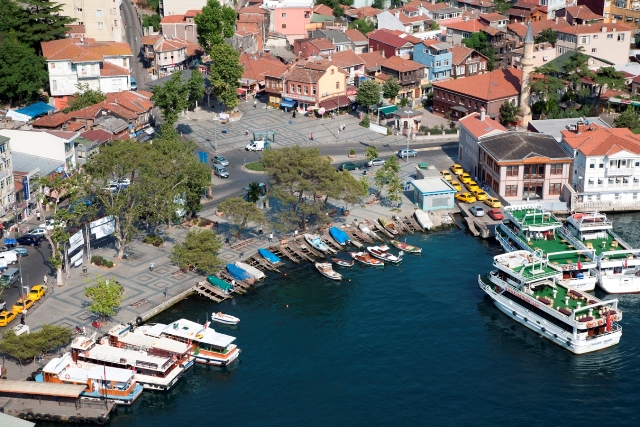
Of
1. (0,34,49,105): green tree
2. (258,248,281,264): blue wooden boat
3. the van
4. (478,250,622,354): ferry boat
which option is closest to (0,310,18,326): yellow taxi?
(258,248,281,264): blue wooden boat

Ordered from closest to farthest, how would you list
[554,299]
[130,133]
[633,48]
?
[554,299]
[130,133]
[633,48]

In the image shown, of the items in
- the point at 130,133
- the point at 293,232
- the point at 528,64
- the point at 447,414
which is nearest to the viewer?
the point at 447,414

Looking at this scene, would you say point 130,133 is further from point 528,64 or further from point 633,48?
point 633,48

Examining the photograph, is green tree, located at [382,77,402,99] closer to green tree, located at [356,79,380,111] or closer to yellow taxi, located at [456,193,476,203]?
green tree, located at [356,79,380,111]

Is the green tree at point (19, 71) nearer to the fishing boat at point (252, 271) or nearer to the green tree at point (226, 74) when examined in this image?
the green tree at point (226, 74)

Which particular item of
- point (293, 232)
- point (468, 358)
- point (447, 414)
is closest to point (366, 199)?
point (293, 232)

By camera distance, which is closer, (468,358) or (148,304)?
(468,358)
